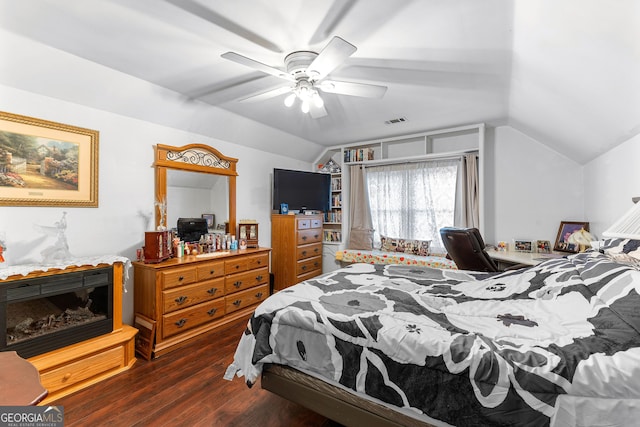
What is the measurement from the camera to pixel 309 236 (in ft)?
14.6

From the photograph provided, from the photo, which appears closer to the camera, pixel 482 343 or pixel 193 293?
pixel 482 343

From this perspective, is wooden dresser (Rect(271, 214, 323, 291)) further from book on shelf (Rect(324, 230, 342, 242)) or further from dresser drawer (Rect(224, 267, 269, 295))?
dresser drawer (Rect(224, 267, 269, 295))

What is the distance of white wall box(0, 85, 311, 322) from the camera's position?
212cm

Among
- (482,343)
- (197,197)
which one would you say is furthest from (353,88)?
(197,197)

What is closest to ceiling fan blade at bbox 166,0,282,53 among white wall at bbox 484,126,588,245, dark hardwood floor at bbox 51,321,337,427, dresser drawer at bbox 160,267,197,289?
dresser drawer at bbox 160,267,197,289

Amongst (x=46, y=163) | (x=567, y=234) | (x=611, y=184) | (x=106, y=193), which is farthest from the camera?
(x=567, y=234)

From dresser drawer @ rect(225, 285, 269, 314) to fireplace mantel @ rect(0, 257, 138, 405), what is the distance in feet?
3.12

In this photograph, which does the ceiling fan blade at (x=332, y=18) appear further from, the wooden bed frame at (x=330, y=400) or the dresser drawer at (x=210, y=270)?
the dresser drawer at (x=210, y=270)

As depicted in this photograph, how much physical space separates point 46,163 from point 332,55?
2454mm

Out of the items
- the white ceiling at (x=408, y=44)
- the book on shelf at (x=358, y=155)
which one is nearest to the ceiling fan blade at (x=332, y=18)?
the white ceiling at (x=408, y=44)

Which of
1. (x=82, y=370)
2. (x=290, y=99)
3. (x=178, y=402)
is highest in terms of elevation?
(x=290, y=99)

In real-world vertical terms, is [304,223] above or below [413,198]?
below

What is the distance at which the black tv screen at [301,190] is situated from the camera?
4.25 metres

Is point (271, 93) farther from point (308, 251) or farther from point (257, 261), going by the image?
point (308, 251)
